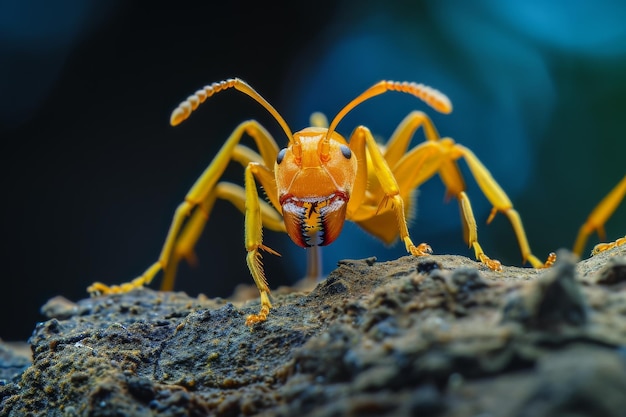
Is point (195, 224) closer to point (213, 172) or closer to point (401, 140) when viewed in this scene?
point (213, 172)

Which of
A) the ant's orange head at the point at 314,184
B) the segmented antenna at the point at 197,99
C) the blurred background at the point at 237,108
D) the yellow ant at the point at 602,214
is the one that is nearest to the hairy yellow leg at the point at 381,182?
the ant's orange head at the point at 314,184

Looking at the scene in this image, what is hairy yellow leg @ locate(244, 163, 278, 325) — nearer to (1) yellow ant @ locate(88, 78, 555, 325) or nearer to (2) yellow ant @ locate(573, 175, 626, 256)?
(1) yellow ant @ locate(88, 78, 555, 325)

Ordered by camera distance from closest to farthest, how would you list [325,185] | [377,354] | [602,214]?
[377,354], [325,185], [602,214]

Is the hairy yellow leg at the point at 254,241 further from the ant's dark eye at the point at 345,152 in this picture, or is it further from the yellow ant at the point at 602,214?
the yellow ant at the point at 602,214

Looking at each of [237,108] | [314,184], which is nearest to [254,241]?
[314,184]

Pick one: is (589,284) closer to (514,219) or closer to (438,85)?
(514,219)

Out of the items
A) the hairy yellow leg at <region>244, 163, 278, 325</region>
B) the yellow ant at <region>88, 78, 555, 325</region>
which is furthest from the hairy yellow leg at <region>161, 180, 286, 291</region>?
the hairy yellow leg at <region>244, 163, 278, 325</region>

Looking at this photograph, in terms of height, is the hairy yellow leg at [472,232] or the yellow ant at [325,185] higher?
the yellow ant at [325,185]
